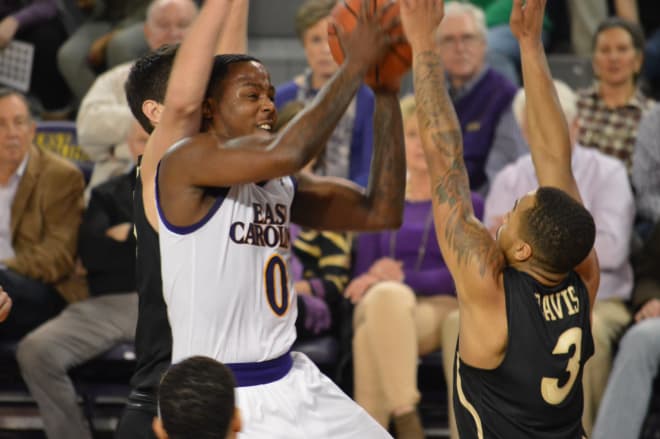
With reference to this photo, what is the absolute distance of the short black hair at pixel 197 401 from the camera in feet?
8.14

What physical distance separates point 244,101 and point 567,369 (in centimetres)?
113

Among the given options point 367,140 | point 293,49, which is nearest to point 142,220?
point 367,140

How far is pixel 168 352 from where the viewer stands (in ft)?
10.7

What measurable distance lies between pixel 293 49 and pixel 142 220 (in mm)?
4877

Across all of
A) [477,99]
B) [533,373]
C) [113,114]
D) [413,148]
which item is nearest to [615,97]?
[477,99]

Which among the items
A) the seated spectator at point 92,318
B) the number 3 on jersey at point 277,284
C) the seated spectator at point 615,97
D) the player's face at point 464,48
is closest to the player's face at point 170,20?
the seated spectator at point 92,318

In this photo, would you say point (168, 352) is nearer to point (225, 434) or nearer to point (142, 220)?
point (142, 220)

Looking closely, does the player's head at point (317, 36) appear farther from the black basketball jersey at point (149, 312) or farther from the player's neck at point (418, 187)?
the black basketball jersey at point (149, 312)

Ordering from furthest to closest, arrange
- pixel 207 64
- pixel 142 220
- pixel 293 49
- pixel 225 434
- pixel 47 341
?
pixel 293 49, pixel 47 341, pixel 142 220, pixel 207 64, pixel 225 434

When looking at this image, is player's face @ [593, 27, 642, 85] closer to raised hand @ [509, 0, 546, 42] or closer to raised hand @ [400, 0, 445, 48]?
raised hand @ [509, 0, 546, 42]

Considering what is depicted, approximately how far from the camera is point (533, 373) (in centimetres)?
308

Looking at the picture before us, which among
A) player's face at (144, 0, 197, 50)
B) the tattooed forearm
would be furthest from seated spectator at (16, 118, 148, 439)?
the tattooed forearm

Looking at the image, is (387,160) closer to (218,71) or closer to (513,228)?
(513,228)

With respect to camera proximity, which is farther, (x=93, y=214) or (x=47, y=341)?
(x=93, y=214)
